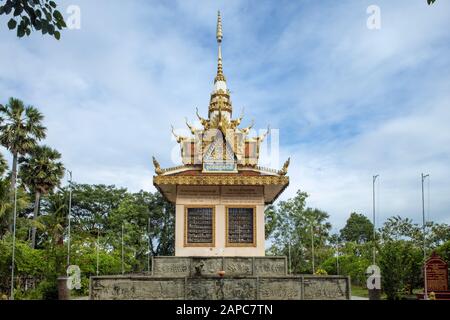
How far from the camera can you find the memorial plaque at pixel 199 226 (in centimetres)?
2070

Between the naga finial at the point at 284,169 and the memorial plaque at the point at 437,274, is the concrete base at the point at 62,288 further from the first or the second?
the memorial plaque at the point at 437,274

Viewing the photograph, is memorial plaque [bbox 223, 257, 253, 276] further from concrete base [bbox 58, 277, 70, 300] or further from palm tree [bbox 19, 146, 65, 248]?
palm tree [bbox 19, 146, 65, 248]

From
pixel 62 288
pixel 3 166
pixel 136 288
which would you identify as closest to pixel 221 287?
pixel 136 288

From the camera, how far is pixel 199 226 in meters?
20.8

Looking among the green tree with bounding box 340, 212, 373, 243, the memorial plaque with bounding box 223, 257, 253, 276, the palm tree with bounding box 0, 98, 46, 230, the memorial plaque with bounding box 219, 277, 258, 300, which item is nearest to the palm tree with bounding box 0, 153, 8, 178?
the palm tree with bounding box 0, 98, 46, 230

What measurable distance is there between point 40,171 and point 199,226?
22.2 m

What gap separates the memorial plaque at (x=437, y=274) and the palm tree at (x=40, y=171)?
29.3m

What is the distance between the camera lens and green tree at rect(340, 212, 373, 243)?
70.4m

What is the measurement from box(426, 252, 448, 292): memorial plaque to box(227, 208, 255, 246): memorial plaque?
10.3 metres

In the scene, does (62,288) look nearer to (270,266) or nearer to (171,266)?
(171,266)

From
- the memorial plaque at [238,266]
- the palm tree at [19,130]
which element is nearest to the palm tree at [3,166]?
the palm tree at [19,130]
